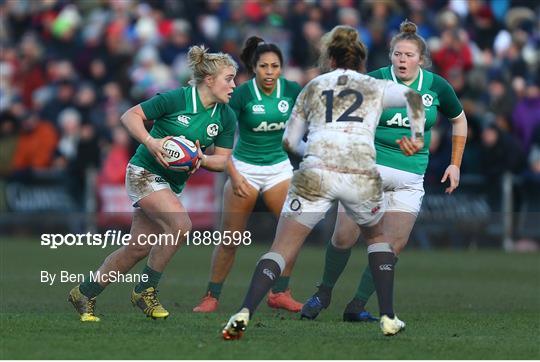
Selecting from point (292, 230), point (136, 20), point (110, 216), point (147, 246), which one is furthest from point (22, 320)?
point (136, 20)

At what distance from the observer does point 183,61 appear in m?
24.8

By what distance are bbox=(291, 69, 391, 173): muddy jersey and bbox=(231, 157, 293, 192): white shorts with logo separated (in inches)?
128

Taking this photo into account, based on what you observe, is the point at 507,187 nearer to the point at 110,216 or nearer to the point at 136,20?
the point at 110,216

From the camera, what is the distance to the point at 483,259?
19.9 meters

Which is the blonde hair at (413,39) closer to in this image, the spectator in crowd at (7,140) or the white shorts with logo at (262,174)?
the white shorts with logo at (262,174)

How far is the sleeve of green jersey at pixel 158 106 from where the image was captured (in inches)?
430

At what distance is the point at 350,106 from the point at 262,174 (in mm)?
3425

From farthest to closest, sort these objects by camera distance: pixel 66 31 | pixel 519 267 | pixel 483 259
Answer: pixel 66 31, pixel 483 259, pixel 519 267

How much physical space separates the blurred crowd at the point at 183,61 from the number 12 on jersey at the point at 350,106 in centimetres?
1159

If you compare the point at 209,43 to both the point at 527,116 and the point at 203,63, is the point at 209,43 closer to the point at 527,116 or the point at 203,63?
the point at 527,116

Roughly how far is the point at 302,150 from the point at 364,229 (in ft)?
2.52

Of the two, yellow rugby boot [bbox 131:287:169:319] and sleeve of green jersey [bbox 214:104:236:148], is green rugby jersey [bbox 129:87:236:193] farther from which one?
yellow rugby boot [bbox 131:287:169:319]

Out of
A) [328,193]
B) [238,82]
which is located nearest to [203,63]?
[328,193]

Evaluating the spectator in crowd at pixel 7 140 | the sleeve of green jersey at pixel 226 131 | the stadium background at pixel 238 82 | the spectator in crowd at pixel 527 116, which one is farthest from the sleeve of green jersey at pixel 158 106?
the spectator in crowd at pixel 7 140
